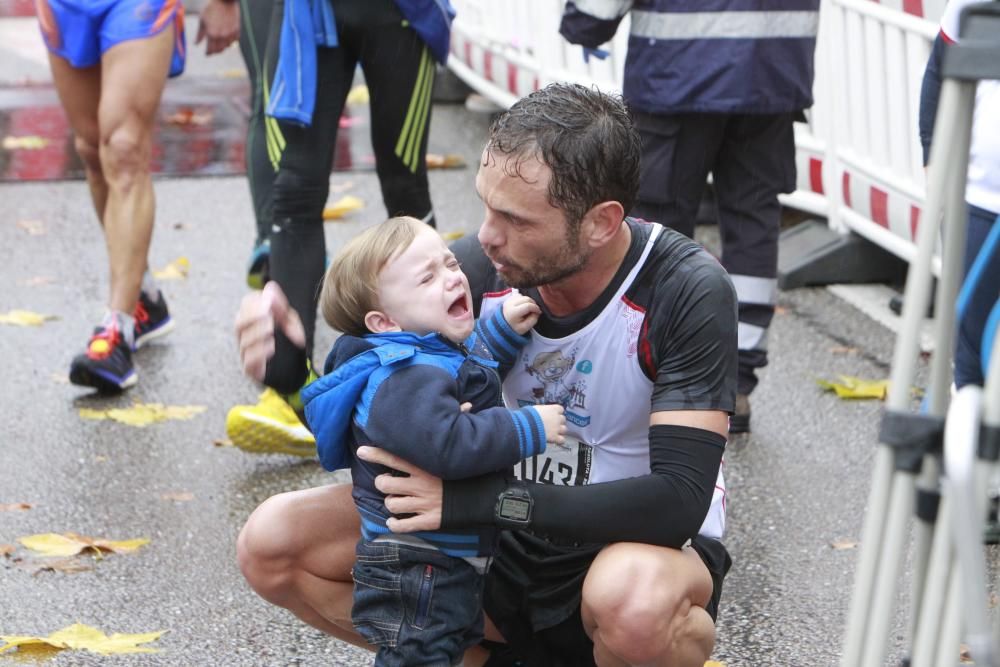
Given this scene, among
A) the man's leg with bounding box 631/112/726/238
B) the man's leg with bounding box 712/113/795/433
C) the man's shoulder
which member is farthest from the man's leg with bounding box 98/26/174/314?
the man's shoulder

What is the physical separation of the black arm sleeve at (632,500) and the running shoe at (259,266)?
2.90m

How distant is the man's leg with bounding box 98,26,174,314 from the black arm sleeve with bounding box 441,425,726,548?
9.00ft

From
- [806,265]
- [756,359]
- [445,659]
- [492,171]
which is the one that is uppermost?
[492,171]

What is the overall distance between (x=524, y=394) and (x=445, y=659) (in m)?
0.53

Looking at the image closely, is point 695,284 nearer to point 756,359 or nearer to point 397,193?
point 756,359

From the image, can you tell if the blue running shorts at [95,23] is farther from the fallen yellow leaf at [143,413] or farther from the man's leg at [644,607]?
the man's leg at [644,607]

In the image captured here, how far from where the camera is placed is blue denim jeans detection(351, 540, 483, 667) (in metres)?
2.67

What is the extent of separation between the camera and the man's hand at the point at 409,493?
8.63 ft

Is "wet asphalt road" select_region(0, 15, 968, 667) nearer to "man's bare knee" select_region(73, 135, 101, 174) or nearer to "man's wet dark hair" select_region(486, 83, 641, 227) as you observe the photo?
"man's bare knee" select_region(73, 135, 101, 174)

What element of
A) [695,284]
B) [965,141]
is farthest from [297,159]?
[965,141]

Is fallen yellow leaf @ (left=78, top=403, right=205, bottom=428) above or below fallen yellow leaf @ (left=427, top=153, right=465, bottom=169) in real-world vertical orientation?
above

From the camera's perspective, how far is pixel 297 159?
4.52 meters

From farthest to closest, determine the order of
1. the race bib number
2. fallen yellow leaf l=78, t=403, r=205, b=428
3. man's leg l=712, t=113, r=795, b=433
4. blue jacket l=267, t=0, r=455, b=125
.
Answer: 1. fallen yellow leaf l=78, t=403, r=205, b=428
2. man's leg l=712, t=113, r=795, b=433
3. blue jacket l=267, t=0, r=455, b=125
4. the race bib number

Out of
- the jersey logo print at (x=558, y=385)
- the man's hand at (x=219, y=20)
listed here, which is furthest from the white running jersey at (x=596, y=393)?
the man's hand at (x=219, y=20)
